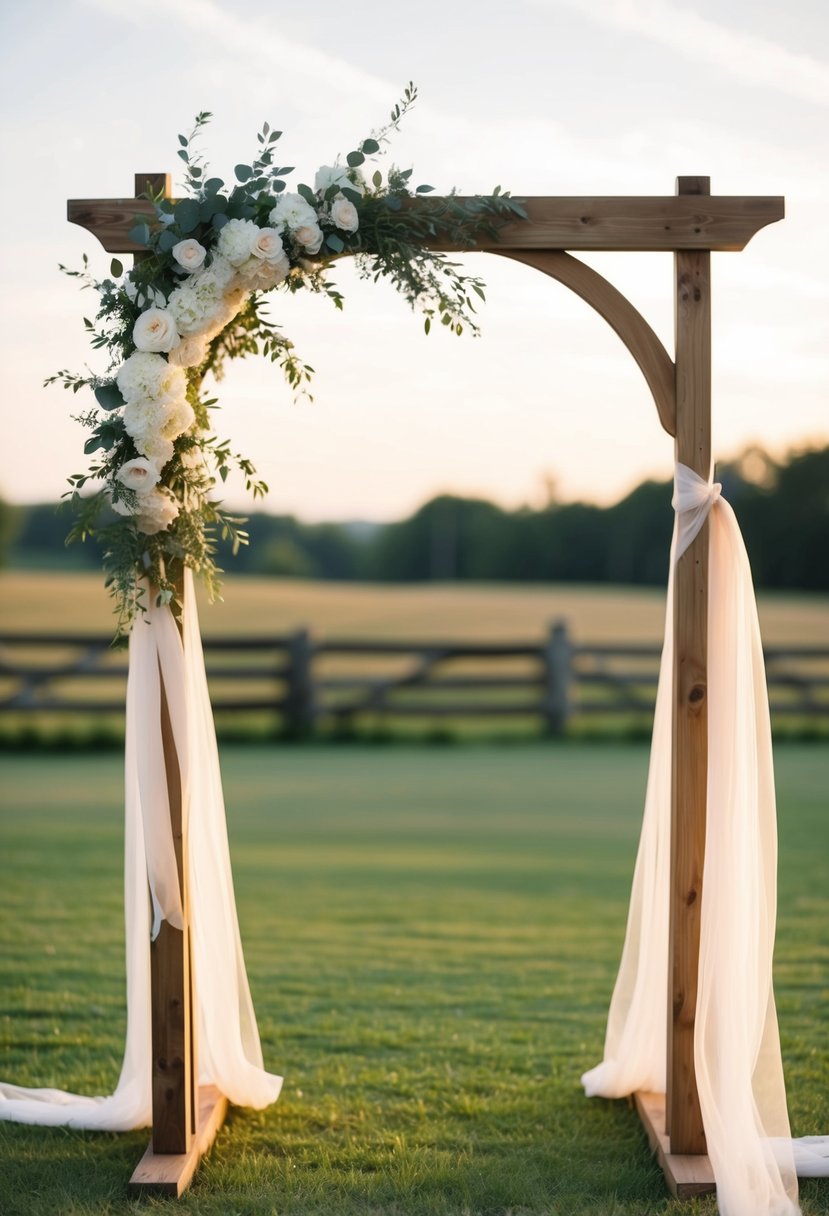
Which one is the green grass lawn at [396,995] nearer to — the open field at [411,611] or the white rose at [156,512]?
the white rose at [156,512]

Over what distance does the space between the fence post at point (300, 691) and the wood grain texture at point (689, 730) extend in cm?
1014

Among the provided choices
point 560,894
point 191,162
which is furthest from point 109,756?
point 191,162

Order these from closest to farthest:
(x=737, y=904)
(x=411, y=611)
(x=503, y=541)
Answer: (x=737, y=904)
(x=411, y=611)
(x=503, y=541)

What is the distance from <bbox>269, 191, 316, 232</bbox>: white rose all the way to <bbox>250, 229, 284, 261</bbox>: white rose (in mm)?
65

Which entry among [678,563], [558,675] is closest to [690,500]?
[678,563]

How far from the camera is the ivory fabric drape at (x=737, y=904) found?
126 inches

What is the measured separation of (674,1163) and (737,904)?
0.80 m

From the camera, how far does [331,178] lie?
337cm

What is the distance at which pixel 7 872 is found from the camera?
7.19m

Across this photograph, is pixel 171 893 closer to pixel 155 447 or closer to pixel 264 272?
pixel 155 447

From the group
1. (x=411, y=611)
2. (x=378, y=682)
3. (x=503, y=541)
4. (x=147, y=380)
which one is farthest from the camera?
(x=503, y=541)

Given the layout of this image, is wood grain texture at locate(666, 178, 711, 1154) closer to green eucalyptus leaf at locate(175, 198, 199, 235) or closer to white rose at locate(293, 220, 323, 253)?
white rose at locate(293, 220, 323, 253)

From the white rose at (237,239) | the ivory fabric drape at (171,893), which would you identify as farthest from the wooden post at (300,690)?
the white rose at (237,239)

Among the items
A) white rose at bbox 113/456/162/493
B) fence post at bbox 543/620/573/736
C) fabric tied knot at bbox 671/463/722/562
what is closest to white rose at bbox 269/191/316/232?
white rose at bbox 113/456/162/493
